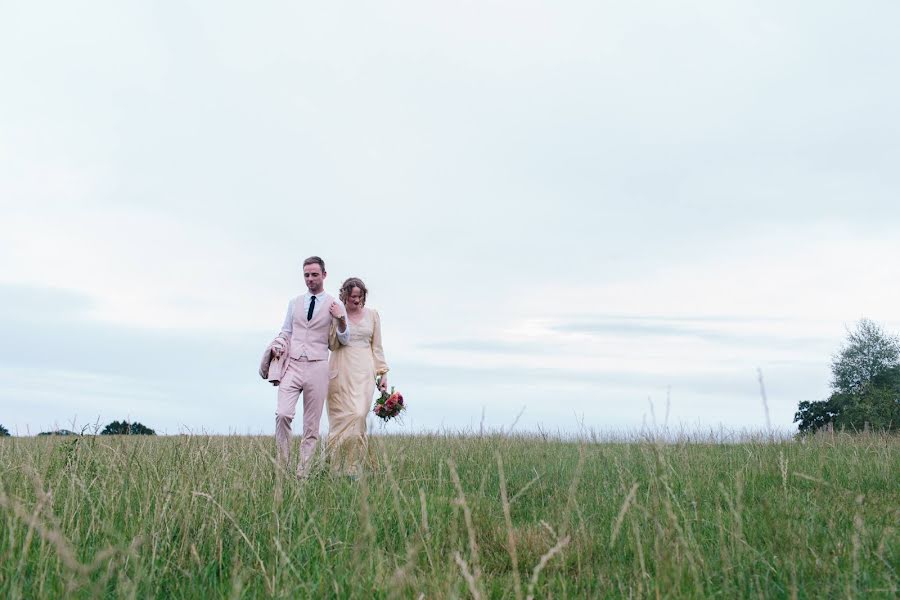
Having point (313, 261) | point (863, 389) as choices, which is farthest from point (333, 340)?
point (863, 389)

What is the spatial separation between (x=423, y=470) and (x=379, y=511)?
2.52 m

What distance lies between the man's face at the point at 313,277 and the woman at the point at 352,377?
545 mm

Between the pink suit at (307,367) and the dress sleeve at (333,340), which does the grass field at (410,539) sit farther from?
the dress sleeve at (333,340)

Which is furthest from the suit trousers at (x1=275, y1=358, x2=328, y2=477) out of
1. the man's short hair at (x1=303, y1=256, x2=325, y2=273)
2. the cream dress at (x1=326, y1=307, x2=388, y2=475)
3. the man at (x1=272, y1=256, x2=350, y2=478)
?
the man's short hair at (x1=303, y1=256, x2=325, y2=273)

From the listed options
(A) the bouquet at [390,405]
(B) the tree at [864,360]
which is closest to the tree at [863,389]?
(B) the tree at [864,360]

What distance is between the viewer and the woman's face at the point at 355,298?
369 inches

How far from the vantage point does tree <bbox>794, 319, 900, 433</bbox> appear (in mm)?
28578

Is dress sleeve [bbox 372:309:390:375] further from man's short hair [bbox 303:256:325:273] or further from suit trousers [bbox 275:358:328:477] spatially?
man's short hair [bbox 303:256:325:273]

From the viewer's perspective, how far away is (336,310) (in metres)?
8.71

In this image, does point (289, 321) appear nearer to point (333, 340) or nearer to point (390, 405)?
point (333, 340)

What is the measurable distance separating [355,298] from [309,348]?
0.92 m

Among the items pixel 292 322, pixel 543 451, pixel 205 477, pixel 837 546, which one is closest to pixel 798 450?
pixel 543 451

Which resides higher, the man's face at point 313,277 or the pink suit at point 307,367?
the man's face at point 313,277

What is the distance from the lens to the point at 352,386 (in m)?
9.21
